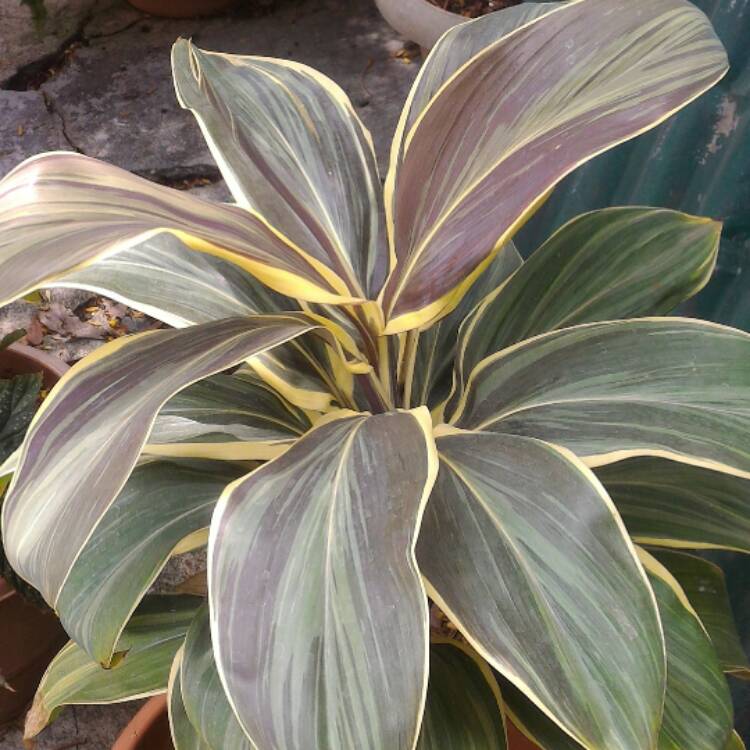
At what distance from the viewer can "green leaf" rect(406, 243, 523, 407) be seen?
35.7 inches

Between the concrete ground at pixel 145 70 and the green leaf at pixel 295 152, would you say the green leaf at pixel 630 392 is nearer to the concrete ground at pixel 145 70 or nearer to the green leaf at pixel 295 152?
the green leaf at pixel 295 152

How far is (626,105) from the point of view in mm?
576

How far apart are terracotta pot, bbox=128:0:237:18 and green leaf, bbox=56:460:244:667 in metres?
2.40

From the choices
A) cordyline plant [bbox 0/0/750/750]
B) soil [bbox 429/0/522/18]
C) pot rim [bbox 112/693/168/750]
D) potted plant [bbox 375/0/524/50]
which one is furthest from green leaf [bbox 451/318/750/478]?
soil [bbox 429/0/522/18]

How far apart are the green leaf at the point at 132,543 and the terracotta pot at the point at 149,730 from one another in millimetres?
431

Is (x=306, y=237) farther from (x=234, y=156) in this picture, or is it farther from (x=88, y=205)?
(x=88, y=205)

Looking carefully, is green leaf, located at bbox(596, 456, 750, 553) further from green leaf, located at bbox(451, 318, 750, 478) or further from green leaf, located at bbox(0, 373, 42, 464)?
green leaf, located at bbox(0, 373, 42, 464)

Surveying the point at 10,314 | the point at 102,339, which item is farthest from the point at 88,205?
the point at 10,314

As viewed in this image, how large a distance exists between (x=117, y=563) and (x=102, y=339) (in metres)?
1.38

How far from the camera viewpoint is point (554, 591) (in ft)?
1.95

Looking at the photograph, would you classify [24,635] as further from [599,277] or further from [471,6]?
[471,6]

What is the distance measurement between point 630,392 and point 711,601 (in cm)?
31

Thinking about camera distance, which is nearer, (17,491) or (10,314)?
(17,491)

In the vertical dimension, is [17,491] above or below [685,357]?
below
